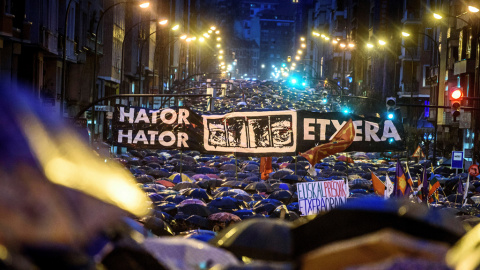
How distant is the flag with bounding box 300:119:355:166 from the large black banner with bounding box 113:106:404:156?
2007 mm

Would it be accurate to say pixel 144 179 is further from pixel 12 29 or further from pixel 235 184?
pixel 12 29

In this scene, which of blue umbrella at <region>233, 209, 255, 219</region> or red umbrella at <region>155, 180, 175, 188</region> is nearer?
blue umbrella at <region>233, 209, 255, 219</region>

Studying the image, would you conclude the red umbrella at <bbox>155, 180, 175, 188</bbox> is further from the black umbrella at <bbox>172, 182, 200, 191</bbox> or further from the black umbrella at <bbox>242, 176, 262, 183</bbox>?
the black umbrella at <bbox>242, 176, 262, 183</bbox>

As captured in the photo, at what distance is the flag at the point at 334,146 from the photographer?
906 inches

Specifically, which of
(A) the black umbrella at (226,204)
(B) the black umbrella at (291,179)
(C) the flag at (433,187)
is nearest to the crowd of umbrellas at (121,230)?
(C) the flag at (433,187)

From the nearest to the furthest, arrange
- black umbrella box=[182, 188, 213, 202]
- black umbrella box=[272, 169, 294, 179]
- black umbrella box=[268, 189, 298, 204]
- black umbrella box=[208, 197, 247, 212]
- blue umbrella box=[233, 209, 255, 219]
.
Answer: blue umbrella box=[233, 209, 255, 219] < black umbrella box=[208, 197, 247, 212] < black umbrella box=[182, 188, 213, 202] < black umbrella box=[268, 189, 298, 204] < black umbrella box=[272, 169, 294, 179]

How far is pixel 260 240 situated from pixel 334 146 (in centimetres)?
2033

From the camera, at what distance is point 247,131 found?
25938 mm

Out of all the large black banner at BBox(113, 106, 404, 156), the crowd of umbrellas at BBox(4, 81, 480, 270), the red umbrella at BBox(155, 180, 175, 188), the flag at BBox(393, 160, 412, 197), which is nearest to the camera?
the crowd of umbrellas at BBox(4, 81, 480, 270)

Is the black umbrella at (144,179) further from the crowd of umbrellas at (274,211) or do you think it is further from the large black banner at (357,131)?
the large black banner at (357,131)

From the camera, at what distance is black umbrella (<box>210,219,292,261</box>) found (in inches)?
124

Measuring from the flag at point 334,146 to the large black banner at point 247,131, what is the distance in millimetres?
2007

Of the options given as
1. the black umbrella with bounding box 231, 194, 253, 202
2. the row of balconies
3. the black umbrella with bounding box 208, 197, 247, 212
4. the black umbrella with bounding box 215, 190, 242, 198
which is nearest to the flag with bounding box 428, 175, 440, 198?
the black umbrella with bounding box 208, 197, 247, 212

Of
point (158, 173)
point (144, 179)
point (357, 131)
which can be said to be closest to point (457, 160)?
point (357, 131)
